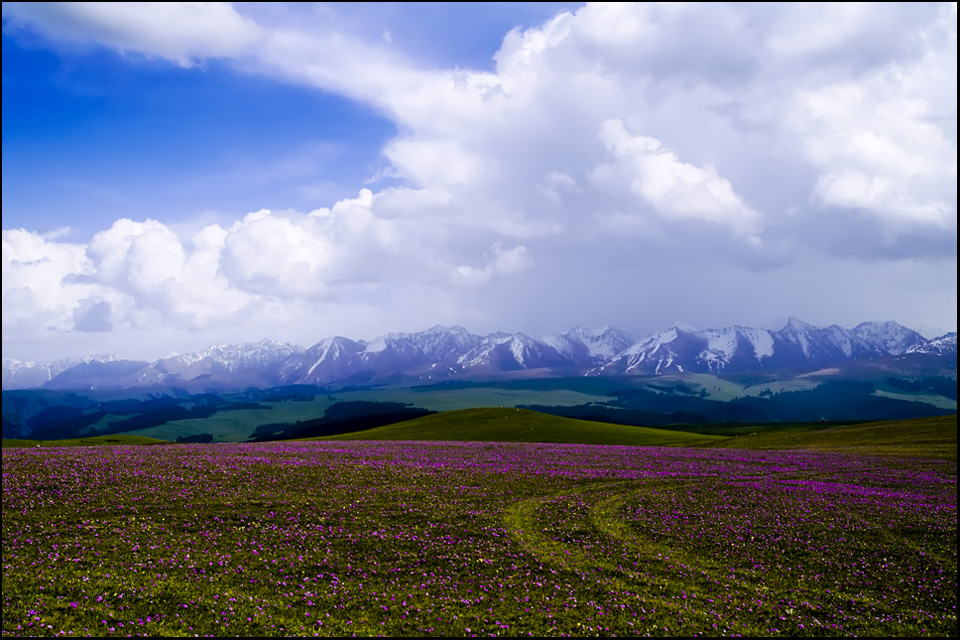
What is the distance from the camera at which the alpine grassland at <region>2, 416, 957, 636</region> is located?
18.7 metres

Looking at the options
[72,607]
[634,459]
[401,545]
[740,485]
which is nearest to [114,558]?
[72,607]

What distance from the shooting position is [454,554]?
969 inches

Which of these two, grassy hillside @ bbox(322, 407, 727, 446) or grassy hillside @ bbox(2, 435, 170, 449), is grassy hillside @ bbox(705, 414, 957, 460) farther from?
grassy hillside @ bbox(2, 435, 170, 449)

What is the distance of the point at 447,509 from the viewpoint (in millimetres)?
32500

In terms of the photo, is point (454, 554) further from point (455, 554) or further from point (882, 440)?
point (882, 440)

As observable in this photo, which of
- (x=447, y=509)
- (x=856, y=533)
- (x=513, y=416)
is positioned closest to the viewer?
(x=856, y=533)

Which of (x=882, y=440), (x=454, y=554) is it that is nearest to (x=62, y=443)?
(x=454, y=554)

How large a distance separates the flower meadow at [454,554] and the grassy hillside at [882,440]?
30216 mm

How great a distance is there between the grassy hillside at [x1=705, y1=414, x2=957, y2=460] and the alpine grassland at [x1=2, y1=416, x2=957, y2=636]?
30344mm

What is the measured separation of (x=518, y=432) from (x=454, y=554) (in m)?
84.0

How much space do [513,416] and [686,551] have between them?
3929 inches

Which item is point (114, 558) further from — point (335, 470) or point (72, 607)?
point (335, 470)

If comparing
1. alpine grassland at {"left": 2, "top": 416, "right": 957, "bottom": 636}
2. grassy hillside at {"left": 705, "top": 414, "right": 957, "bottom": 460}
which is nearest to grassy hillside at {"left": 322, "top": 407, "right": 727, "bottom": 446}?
grassy hillside at {"left": 705, "top": 414, "right": 957, "bottom": 460}

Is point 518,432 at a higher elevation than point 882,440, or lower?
lower
